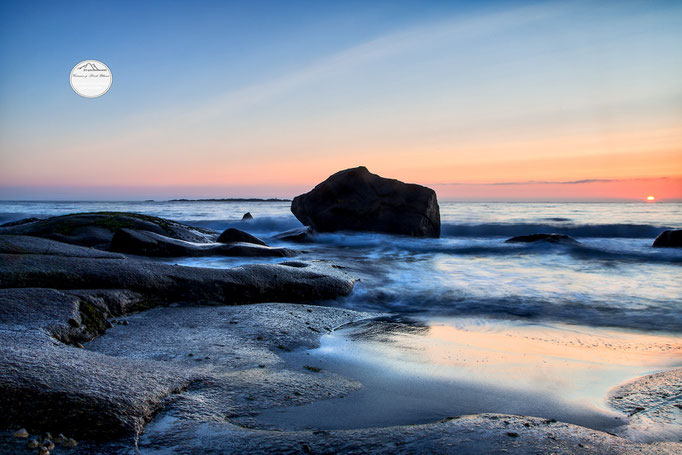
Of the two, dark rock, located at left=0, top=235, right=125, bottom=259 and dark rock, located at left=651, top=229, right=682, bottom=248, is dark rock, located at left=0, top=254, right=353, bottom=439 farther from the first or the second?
dark rock, located at left=651, top=229, right=682, bottom=248

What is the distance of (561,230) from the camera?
2055 cm

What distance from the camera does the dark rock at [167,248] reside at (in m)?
6.79

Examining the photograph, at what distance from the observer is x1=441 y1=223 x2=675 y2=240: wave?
18672 mm

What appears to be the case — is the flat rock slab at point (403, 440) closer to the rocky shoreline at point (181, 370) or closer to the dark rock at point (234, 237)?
the rocky shoreline at point (181, 370)

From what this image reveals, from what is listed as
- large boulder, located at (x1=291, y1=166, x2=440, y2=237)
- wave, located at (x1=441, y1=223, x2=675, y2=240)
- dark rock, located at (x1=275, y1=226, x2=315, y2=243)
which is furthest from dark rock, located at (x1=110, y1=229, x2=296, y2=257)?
wave, located at (x1=441, y1=223, x2=675, y2=240)

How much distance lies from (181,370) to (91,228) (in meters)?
6.28

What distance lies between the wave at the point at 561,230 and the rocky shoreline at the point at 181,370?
15502 millimetres

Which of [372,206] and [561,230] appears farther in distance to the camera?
[561,230]

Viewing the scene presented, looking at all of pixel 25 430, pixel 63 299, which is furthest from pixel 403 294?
pixel 25 430

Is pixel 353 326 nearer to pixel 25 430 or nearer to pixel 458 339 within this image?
pixel 458 339

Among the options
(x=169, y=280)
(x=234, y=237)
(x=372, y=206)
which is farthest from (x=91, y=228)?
(x=372, y=206)

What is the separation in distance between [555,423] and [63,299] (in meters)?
3.16

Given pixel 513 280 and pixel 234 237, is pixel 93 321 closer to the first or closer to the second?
pixel 234 237

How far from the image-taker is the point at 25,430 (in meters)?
1.54
